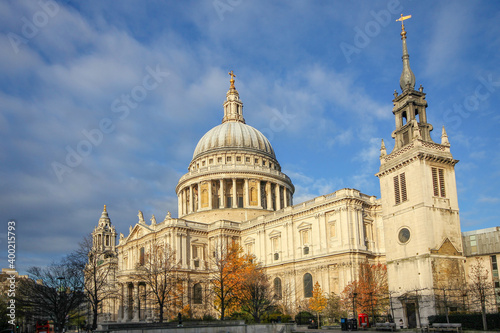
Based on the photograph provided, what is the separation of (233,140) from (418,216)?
55.4m

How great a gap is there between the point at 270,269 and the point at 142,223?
26.2m

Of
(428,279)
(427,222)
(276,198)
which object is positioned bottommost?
(428,279)

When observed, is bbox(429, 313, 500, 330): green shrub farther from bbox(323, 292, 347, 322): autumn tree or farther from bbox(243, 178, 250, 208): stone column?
bbox(243, 178, 250, 208): stone column

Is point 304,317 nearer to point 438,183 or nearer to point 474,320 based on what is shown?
point 438,183

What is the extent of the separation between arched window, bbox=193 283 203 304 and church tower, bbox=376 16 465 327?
116ft

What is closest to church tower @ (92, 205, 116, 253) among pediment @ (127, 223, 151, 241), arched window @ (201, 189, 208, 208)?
A: pediment @ (127, 223, 151, 241)

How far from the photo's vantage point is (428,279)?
144ft

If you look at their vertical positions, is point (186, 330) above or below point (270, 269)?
below

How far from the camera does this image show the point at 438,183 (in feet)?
157

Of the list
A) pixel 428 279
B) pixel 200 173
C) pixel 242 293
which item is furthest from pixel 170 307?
pixel 428 279

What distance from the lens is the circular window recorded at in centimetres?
4759

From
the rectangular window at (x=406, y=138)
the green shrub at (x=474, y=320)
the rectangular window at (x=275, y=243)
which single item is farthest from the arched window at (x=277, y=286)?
the green shrub at (x=474, y=320)

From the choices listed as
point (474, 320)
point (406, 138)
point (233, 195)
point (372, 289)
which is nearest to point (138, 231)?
point (233, 195)

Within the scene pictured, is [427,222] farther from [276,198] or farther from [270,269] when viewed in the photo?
[276,198]
